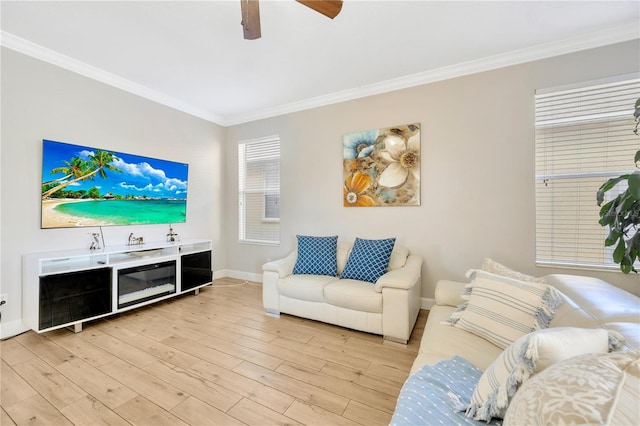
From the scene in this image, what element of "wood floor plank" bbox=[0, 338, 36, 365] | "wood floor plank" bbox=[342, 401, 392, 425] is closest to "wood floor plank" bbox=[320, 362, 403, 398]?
"wood floor plank" bbox=[342, 401, 392, 425]

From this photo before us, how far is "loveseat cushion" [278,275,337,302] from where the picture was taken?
101 inches

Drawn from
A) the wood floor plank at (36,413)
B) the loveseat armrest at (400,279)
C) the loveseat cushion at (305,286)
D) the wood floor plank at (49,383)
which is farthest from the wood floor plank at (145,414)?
the loveseat armrest at (400,279)

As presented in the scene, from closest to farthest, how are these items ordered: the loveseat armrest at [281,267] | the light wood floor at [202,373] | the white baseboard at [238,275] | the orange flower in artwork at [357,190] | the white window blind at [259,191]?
the light wood floor at [202,373]
the loveseat armrest at [281,267]
the orange flower in artwork at [357,190]
the white window blind at [259,191]
the white baseboard at [238,275]

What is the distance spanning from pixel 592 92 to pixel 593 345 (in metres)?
2.78

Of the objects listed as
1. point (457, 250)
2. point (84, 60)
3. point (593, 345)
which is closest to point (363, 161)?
point (457, 250)

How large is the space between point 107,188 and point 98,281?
109 cm

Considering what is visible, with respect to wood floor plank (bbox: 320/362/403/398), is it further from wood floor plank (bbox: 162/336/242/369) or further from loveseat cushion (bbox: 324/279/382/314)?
wood floor plank (bbox: 162/336/242/369)

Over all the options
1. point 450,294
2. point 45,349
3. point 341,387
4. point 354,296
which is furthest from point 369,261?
point 45,349

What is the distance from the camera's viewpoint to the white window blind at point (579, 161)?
7.35 ft

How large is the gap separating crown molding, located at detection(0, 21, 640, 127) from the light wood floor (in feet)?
8.86

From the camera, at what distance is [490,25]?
7.08ft

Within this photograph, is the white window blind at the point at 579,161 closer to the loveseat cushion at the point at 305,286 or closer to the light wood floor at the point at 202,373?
the light wood floor at the point at 202,373

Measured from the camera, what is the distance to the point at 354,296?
236 centimetres

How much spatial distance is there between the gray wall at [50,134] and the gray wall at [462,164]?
208 centimetres
